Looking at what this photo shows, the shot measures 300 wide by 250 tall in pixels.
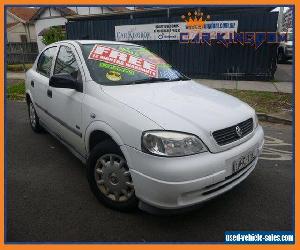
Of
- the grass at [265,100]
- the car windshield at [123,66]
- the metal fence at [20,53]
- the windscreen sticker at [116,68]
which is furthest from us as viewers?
the metal fence at [20,53]

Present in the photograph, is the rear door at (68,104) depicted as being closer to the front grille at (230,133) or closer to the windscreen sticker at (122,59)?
the windscreen sticker at (122,59)

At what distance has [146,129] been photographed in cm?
254

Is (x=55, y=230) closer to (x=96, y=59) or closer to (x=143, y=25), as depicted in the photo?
(x=96, y=59)

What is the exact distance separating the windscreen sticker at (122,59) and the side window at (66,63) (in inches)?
10.1

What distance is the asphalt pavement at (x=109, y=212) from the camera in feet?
9.11

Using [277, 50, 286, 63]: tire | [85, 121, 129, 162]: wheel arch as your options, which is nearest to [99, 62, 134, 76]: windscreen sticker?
[85, 121, 129, 162]: wheel arch

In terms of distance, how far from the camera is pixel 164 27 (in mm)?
11547

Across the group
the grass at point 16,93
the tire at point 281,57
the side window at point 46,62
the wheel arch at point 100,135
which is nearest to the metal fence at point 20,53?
the grass at point 16,93

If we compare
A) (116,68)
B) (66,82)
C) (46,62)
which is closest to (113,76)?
(116,68)

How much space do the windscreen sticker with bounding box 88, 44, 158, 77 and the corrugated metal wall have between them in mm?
7579

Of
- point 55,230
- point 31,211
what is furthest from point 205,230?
point 31,211

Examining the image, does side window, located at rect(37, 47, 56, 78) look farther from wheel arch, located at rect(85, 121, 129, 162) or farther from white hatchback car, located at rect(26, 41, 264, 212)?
wheel arch, located at rect(85, 121, 129, 162)

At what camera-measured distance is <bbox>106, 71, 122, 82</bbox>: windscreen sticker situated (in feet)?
11.3

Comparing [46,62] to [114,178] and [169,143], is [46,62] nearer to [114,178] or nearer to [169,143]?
[114,178]
